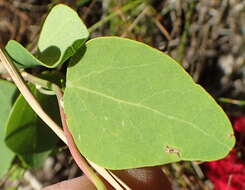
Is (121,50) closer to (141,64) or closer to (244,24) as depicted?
(141,64)

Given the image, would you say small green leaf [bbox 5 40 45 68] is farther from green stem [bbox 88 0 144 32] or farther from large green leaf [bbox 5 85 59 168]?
green stem [bbox 88 0 144 32]

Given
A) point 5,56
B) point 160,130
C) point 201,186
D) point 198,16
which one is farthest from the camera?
point 198,16

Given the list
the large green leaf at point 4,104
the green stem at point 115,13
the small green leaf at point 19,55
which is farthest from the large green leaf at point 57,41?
the green stem at point 115,13

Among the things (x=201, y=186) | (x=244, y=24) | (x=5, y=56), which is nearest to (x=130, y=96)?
(x=5, y=56)

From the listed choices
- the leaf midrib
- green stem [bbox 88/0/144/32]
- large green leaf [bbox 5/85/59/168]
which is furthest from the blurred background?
the leaf midrib

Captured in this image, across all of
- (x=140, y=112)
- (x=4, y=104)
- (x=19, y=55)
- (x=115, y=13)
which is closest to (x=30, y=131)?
(x=4, y=104)

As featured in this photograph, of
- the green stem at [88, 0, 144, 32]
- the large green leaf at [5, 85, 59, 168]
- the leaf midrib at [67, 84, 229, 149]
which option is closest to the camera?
the leaf midrib at [67, 84, 229, 149]

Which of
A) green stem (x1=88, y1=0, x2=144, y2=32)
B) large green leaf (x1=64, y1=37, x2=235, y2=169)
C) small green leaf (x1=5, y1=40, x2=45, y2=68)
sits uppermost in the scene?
small green leaf (x1=5, y1=40, x2=45, y2=68)

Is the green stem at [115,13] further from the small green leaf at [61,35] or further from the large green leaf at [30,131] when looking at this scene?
the small green leaf at [61,35]
